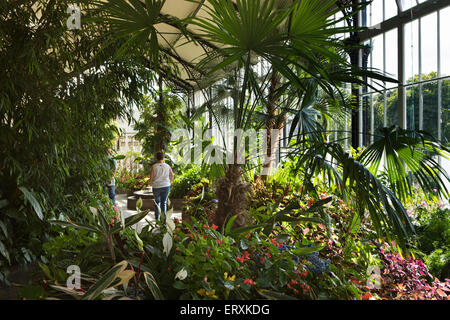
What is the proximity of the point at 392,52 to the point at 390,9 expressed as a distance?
2.28 ft

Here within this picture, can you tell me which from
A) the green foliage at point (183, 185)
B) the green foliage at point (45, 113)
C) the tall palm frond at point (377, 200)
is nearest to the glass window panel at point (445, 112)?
the tall palm frond at point (377, 200)

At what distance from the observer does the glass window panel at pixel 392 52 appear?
5089 millimetres

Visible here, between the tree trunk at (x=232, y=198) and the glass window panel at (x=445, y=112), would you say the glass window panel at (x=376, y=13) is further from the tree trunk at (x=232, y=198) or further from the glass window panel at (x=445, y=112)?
the tree trunk at (x=232, y=198)

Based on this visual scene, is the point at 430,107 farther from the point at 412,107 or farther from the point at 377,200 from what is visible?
the point at 377,200

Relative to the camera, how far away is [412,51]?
473 centimetres

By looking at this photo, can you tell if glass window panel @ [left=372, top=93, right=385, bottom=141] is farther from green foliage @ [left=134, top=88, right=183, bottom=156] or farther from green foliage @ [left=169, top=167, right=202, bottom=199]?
green foliage @ [left=134, top=88, right=183, bottom=156]

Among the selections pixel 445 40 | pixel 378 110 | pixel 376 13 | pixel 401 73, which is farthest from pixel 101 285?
pixel 376 13

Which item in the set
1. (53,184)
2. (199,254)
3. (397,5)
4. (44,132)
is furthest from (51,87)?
(397,5)

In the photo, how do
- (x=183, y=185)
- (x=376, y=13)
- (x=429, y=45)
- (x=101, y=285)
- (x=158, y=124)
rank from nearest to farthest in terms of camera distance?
1. (x=101, y=285)
2. (x=429, y=45)
3. (x=376, y=13)
4. (x=183, y=185)
5. (x=158, y=124)

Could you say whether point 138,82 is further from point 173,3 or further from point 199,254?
point 173,3

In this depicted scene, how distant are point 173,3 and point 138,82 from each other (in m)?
6.40

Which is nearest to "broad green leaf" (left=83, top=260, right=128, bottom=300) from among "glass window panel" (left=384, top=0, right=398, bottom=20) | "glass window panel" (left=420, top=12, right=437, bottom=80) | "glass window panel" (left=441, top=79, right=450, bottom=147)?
"glass window panel" (left=441, top=79, right=450, bottom=147)

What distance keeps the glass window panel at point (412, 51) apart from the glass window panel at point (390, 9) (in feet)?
1.23

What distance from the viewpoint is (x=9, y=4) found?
2.20m
